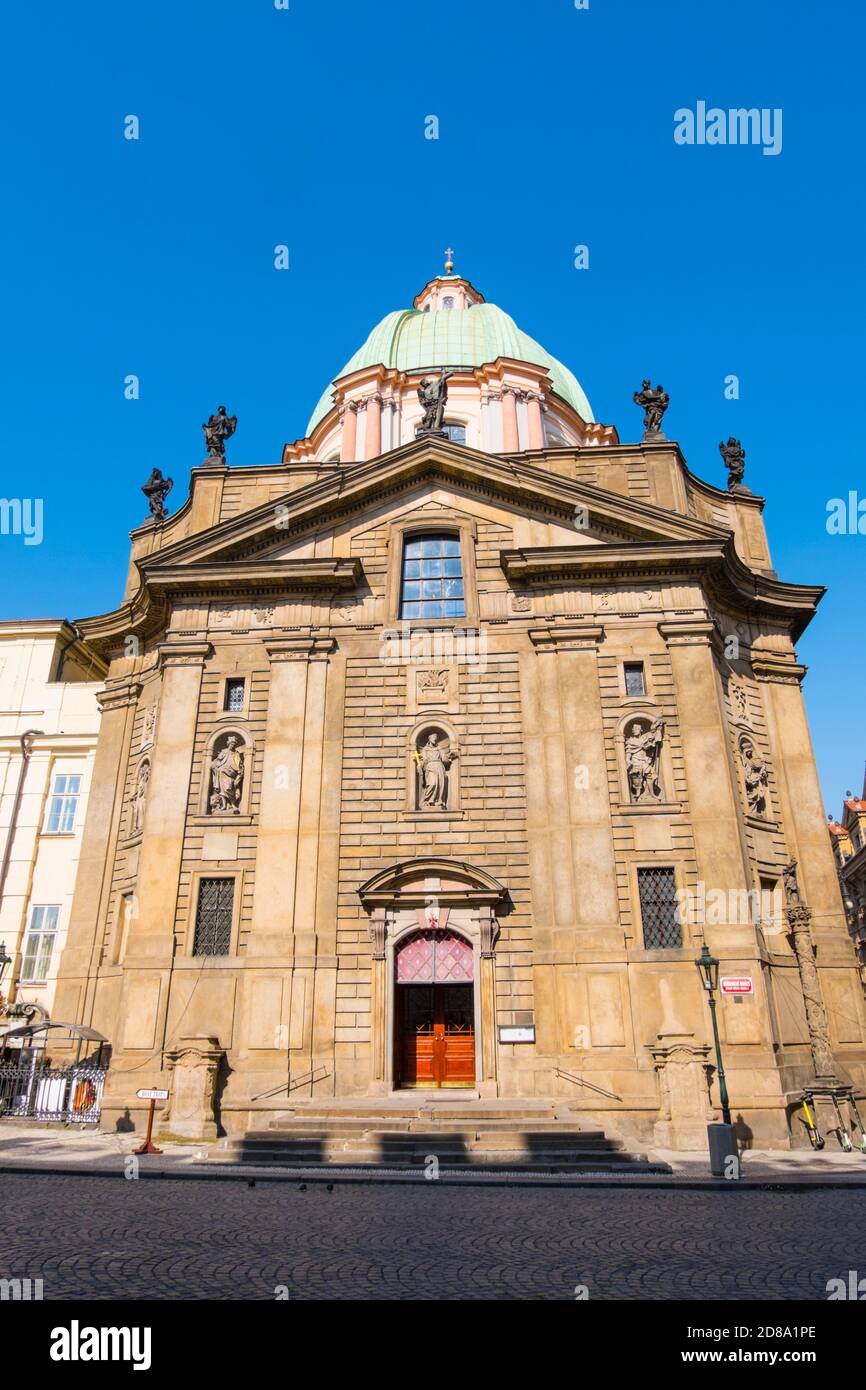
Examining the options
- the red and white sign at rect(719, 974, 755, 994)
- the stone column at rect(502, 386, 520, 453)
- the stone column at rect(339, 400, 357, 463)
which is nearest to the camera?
the red and white sign at rect(719, 974, 755, 994)

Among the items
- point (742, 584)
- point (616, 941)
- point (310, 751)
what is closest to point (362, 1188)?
point (616, 941)

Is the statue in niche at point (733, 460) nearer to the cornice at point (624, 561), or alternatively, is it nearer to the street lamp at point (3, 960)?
the cornice at point (624, 561)

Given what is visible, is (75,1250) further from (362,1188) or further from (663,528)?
(663,528)

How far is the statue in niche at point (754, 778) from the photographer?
82.6ft

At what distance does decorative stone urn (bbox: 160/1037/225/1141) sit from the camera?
64.8 feet

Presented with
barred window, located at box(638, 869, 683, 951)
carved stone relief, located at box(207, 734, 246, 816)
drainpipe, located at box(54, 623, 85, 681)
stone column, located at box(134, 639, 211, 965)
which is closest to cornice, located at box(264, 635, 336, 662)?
stone column, located at box(134, 639, 211, 965)

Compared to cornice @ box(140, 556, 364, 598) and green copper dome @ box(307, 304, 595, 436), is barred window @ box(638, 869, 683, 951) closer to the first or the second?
cornice @ box(140, 556, 364, 598)

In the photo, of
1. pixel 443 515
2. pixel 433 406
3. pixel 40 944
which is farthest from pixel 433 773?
pixel 40 944

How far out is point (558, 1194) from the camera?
13828mm

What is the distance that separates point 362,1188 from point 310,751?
39.2 ft

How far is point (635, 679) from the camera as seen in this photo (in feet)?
82.1

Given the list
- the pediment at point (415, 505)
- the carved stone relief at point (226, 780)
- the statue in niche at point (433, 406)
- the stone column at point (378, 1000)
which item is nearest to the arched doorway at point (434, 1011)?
the stone column at point (378, 1000)

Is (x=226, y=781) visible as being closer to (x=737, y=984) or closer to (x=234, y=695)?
(x=234, y=695)

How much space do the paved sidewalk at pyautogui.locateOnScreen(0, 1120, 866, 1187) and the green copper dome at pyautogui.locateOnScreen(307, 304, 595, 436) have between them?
3240 centimetres
